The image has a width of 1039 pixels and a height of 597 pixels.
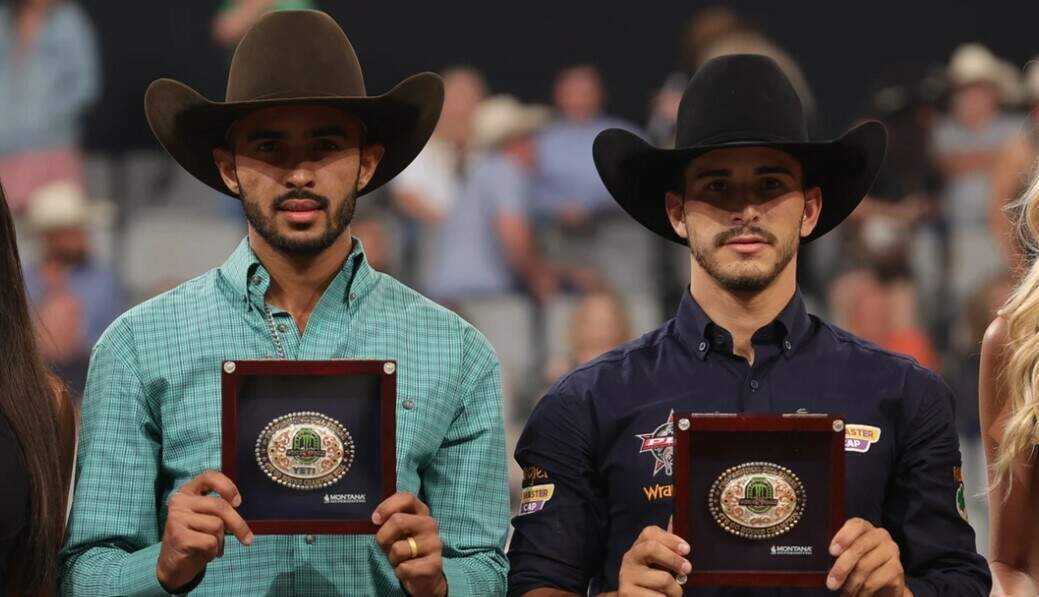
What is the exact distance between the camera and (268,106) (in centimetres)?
316

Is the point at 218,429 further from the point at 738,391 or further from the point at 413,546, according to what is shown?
the point at 738,391

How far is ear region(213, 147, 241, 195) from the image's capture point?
3.27 meters

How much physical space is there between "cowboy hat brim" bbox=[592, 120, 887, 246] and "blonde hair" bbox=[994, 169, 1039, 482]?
40cm

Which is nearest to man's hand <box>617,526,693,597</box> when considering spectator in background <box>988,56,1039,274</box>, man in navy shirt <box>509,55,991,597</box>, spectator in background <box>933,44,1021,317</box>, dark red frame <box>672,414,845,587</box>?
dark red frame <box>672,414,845,587</box>

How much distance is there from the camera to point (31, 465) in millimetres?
2969

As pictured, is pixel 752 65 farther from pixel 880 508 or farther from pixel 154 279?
pixel 154 279

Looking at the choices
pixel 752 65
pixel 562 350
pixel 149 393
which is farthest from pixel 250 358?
pixel 562 350

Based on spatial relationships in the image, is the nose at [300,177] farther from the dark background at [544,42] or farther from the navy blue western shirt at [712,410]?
the dark background at [544,42]

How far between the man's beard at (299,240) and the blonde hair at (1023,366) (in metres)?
1.34

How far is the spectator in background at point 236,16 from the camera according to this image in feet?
30.1

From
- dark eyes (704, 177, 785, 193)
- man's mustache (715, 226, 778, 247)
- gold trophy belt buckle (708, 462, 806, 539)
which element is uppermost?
dark eyes (704, 177, 785, 193)

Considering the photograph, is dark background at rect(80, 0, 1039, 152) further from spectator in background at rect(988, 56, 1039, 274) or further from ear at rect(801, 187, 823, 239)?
ear at rect(801, 187, 823, 239)

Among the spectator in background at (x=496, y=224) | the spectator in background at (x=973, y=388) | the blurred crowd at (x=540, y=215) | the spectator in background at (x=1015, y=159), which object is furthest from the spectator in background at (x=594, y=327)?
the spectator in background at (x=1015, y=159)

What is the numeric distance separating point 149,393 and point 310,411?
0.38 m
